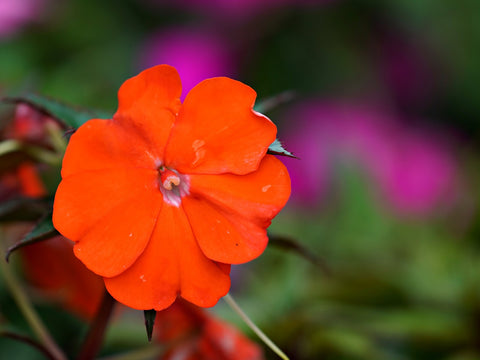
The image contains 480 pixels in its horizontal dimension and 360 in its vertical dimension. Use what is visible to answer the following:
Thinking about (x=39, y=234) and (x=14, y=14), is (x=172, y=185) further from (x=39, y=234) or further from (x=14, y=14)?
(x=14, y=14)

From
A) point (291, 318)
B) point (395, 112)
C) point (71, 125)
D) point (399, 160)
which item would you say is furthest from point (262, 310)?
point (395, 112)

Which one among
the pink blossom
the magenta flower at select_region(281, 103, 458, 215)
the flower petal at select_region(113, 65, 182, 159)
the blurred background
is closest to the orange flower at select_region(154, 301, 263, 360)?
the blurred background

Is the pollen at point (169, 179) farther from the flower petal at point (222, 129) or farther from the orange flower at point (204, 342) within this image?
the orange flower at point (204, 342)

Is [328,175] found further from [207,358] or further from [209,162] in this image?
[209,162]

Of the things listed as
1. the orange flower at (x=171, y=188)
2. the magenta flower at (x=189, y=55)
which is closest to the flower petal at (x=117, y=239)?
Result: the orange flower at (x=171, y=188)

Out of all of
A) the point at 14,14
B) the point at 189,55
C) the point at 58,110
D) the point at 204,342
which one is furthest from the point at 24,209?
the point at 189,55

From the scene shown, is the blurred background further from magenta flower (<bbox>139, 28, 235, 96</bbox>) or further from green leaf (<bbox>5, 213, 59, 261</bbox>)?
green leaf (<bbox>5, 213, 59, 261</bbox>)
